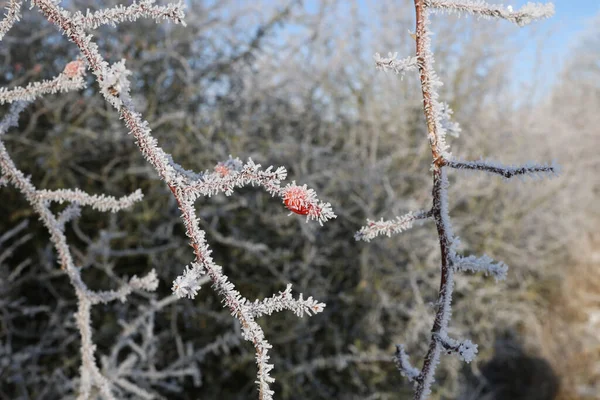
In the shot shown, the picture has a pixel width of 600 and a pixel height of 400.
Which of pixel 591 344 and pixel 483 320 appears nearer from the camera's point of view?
pixel 483 320

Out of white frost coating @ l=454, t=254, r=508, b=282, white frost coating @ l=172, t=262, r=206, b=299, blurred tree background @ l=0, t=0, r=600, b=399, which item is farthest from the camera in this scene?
blurred tree background @ l=0, t=0, r=600, b=399

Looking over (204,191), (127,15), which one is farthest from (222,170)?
(127,15)

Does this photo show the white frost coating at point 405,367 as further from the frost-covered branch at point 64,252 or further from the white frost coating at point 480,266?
the frost-covered branch at point 64,252

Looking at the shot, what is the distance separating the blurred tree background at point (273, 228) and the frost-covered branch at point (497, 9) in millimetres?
924

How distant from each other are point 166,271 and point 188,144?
0.57 metres

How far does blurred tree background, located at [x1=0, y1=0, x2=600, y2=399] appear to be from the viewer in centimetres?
196

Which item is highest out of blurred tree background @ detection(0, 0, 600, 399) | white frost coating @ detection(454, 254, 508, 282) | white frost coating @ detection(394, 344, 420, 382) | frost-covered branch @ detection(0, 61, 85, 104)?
blurred tree background @ detection(0, 0, 600, 399)

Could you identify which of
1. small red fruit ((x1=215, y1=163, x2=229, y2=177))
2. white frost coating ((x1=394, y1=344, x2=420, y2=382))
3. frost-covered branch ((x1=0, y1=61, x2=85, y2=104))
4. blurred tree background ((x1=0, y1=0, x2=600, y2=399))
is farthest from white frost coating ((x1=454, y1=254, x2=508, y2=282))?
blurred tree background ((x1=0, y1=0, x2=600, y2=399))

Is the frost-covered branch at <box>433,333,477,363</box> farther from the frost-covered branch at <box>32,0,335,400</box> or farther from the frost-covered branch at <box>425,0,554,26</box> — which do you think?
the frost-covered branch at <box>425,0,554,26</box>

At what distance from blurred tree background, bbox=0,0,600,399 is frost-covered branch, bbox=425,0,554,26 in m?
0.92

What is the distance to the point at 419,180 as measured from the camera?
3244 millimetres

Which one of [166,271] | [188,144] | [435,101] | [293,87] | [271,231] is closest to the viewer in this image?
[435,101]

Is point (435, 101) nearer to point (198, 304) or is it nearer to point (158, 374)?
point (158, 374)

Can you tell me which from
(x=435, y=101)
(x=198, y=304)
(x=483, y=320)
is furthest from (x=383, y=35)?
(x=435, y=101)
